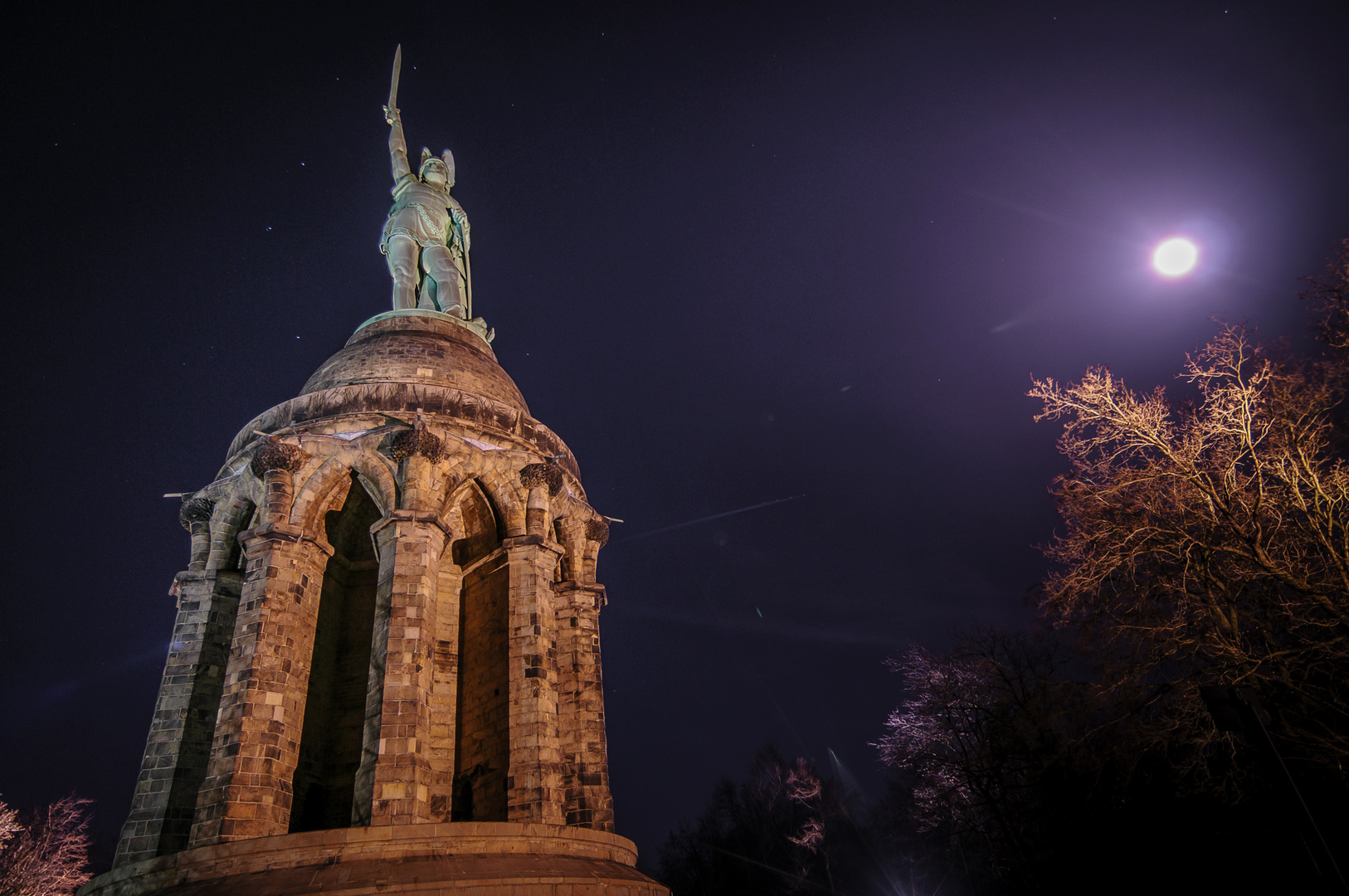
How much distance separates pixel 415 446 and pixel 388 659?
3443mm

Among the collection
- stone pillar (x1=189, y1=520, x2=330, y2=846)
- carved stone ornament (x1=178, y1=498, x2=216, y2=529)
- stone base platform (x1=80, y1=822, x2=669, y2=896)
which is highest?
carved stone ornament (x1=178, y1=498, x2=216, y2=529)

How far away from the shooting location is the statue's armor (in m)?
17.8

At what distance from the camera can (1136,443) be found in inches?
418

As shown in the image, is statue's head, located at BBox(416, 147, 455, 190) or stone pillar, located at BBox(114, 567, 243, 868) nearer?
stone pillar, located at BBox(114, 567, 243, 868)

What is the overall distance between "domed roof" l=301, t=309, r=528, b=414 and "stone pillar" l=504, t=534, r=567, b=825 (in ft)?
11.7

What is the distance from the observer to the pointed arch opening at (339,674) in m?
12.0

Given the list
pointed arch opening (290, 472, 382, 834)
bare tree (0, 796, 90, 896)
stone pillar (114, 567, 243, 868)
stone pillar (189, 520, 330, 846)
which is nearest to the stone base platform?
stone pillar (189, 520, 330, 846)

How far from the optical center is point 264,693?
32.4 feet

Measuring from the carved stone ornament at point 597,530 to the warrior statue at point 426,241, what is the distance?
5.94 meters

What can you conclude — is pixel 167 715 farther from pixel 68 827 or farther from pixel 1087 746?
pixel 68 827

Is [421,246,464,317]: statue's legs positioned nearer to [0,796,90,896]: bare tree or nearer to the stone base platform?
the stone base platform

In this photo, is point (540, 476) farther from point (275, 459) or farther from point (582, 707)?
point (275, 459)

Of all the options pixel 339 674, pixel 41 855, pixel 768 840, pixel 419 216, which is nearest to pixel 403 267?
pixel 419 216

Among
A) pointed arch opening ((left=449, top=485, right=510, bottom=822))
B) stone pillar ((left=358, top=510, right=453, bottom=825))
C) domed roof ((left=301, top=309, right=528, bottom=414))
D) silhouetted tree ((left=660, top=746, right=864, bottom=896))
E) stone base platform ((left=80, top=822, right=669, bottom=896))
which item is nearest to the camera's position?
stone base platform ((left=80, top=822, right=669, bottom=896))
